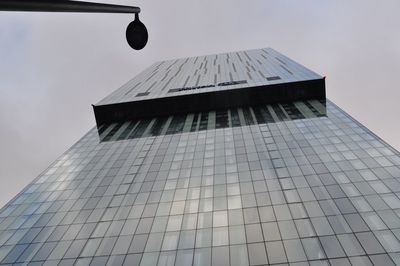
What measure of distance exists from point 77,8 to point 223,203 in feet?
92.6

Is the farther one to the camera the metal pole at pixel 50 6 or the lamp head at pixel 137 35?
the lamp head at pixel 137 35

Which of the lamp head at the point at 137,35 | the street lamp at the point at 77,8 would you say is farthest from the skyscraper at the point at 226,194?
the street lamp at the point at 77,8

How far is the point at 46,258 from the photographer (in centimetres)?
Answer: 3092

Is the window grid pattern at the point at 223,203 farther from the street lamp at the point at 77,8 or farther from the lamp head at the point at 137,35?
the street lamp at the point at 77,8

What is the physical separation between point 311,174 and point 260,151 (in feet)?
26.1

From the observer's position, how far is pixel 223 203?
34750 mm

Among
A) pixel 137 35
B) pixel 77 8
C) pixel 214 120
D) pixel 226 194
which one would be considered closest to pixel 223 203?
pixel 226 194

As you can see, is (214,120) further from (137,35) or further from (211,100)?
(137,35)

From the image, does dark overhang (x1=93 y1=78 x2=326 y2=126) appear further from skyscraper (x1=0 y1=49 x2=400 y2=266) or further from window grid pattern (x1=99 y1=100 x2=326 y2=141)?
window grid pattern (x1=99 y1=100 x2=326 y2=141)

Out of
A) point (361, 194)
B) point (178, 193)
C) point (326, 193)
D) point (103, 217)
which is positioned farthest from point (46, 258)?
point (361, 194)

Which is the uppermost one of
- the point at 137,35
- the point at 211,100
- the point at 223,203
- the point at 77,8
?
the point at 77,8

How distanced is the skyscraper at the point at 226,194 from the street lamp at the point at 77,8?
19.5 m

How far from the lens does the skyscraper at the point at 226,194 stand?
28812 millimetres

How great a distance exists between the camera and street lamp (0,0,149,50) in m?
6.43
